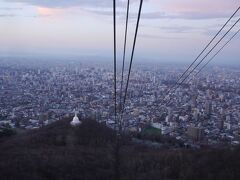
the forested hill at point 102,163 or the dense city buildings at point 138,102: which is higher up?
the forested hill at point 102,163

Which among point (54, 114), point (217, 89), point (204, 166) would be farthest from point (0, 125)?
point (217, 89)

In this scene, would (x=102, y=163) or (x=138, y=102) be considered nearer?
(x=102, y=163)

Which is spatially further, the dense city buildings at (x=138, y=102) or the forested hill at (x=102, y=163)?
the dense city buildings at (x=138, y=102)

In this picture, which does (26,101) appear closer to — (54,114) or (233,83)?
(54,114)

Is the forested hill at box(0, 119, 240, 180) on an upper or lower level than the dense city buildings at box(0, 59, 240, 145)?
upper
